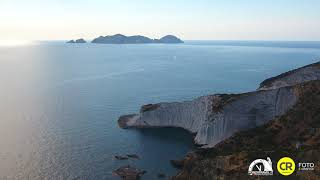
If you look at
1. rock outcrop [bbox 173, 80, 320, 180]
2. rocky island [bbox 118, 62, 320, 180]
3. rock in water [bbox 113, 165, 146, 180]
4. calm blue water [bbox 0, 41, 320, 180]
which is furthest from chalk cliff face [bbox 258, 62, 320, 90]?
rock in water [bbox 113, 165, 146, 180]

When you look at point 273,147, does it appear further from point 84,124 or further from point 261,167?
point 84,124

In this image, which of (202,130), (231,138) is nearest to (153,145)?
(202,130)

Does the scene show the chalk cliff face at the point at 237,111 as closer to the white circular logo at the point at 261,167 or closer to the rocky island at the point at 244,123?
the rocky island at the point at 244,123

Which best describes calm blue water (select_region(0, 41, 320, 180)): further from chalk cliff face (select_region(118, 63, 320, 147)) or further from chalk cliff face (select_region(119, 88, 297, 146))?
chalk cliff face (select_region(119, 88, 297, 146))

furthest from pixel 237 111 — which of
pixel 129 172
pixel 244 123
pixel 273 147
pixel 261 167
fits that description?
pixel 261 167

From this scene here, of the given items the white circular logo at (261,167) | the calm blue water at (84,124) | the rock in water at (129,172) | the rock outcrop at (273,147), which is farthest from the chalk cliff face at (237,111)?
the white circular logo at (261,167)
